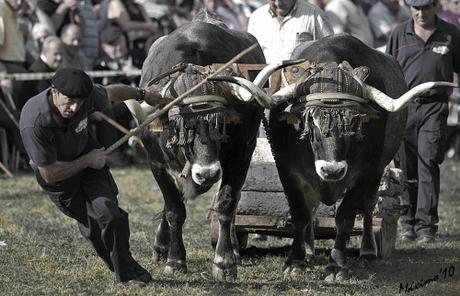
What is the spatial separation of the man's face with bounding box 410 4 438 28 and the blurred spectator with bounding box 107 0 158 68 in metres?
6.71

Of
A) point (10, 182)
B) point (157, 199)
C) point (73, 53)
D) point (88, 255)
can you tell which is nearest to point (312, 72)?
point (88, 255)

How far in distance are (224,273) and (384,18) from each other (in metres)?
10.8

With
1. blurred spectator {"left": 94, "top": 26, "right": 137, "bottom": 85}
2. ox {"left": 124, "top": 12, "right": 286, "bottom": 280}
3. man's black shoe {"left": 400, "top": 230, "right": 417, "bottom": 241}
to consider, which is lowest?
blurred spectator {"left": 94, "top": 26, "right": 137, "bottom": 85}

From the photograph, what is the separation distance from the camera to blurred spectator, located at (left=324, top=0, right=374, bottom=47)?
17.5 meters

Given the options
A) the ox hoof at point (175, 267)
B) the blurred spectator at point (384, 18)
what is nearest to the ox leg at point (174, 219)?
the ox hoof at point (175, 267)

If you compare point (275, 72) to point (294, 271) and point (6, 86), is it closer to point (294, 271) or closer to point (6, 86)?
point (294, 271)

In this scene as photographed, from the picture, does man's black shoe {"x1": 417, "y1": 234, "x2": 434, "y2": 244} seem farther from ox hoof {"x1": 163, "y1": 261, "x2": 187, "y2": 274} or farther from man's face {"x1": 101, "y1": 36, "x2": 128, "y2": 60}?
man's face {"x1": 101, "y1": 36, "x2": 128, "y2": 60}

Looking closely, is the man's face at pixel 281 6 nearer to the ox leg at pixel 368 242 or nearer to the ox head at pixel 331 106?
the ox head at pixel 331 106

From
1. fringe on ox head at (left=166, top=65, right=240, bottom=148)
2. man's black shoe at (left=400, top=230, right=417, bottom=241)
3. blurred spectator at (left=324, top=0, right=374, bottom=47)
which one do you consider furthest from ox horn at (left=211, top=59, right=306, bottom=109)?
blurred spectator at (left=324, top=0, right=374, bottom=47)

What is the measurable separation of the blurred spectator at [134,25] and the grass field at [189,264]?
4687 millimetres

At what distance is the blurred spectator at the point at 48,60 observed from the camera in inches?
599

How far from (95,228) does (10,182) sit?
257 inches

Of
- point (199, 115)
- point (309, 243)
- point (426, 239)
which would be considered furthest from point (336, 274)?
point (426, 239)

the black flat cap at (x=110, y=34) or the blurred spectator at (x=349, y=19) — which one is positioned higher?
the blurred spectator at (x=349, y=19)
